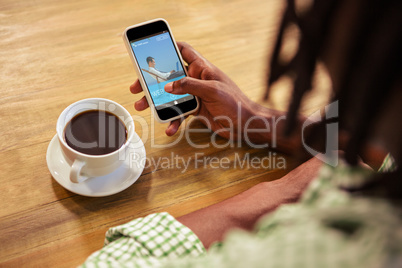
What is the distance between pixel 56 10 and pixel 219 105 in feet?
1.49

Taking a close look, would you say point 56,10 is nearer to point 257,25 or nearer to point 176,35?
point 176,35

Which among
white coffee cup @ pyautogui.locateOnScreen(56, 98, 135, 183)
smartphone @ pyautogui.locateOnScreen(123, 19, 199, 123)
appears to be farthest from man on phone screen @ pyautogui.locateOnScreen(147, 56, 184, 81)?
white coffee cup @ pyautogui.locateOnScreen(56, 98, 135, 183)

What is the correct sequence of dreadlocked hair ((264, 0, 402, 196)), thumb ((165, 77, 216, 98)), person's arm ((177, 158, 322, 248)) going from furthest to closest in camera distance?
thumb ((165, 77, 216, 98)), person's arm ((177, 158, 322, 248)), dreadlocked hair ((264, 0, 402, 196))

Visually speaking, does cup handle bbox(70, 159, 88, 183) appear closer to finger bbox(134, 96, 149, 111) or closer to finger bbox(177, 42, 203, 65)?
finger bbox(134, 96, 149, 111)

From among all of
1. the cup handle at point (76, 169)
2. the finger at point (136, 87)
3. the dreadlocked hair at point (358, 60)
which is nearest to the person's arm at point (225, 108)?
the finger at point (136, 87)

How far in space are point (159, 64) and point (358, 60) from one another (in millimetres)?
437

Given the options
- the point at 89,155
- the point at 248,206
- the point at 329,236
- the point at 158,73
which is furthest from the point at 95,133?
the point at 329,236

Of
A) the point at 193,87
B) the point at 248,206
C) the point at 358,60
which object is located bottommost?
the point at 248,206

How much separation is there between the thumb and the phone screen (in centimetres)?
2

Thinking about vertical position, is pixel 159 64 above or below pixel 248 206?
above

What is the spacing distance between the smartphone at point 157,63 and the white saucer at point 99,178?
0.10 metres

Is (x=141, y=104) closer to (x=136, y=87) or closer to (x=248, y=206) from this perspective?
(x=136, y=87)

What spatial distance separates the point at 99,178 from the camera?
0.67 m

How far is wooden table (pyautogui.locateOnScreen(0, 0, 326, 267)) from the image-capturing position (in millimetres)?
621
